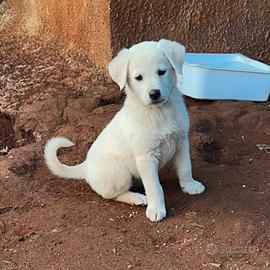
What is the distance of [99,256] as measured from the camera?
11.3 ft

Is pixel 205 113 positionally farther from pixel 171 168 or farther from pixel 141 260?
pixel 141 260

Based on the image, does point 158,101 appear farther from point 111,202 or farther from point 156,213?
point 111,202

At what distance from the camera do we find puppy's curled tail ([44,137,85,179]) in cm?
405

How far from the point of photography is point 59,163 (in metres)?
4.15

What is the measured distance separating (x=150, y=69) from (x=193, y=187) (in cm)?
81

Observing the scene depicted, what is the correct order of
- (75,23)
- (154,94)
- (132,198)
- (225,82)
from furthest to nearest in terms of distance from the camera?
(75,23), (225,82), (132,198), (154,94)

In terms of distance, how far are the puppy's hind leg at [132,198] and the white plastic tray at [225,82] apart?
1.85m

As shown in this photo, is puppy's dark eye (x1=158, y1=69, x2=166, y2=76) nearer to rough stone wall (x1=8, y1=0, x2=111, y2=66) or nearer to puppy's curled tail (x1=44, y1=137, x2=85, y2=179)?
puppy's curled tail (x1=44, y1=137, x2=85, y2=179)

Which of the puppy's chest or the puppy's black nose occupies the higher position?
the puppy's black nose

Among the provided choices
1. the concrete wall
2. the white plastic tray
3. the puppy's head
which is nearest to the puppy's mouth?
the puppy's head

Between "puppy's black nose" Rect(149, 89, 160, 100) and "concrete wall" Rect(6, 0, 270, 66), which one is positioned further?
"concrete wall" Rect(6, 0, 270, 66)

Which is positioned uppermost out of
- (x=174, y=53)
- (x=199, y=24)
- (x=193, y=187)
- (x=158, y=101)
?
(x=174, y=53)

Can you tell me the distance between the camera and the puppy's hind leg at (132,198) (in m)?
3.92

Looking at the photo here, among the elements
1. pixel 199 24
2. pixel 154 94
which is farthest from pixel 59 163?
pixel 199 24
